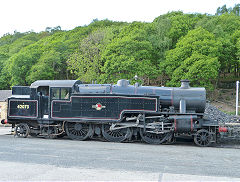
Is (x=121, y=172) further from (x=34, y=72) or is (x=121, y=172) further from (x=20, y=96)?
(x=34, y=72)

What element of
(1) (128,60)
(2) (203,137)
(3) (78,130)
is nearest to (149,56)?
(1) (128,60)

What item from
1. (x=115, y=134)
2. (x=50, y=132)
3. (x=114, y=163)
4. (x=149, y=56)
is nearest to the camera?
(x=114, y=163)

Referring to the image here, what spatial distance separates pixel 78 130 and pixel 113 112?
215 centimetres

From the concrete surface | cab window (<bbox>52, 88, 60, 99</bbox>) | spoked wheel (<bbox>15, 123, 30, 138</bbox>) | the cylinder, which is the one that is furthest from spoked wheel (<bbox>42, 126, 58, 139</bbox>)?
the cylinder

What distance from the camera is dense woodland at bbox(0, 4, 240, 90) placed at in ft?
93.3

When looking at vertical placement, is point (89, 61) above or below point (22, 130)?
above

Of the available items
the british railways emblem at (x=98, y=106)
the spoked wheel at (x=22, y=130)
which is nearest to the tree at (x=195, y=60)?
the british railways emblem at (x=98, y=106)

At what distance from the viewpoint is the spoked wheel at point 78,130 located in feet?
40.6

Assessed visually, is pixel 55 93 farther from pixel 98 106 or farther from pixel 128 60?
pixel 128 60

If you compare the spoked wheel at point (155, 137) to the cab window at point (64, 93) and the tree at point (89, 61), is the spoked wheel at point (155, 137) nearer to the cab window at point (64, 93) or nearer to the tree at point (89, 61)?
the cab window at point (64, 93)

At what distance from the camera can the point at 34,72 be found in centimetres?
3903

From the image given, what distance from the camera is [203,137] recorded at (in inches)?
439

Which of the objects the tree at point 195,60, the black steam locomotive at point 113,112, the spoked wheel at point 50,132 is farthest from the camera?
the tree at point 195,60

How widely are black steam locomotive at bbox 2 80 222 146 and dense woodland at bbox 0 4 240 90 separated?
1575 cm
